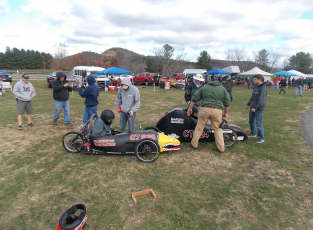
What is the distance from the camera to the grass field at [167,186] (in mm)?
2617

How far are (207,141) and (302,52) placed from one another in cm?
7437

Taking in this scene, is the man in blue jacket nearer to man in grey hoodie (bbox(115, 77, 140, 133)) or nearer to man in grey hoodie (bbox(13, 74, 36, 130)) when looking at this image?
man in grey hoodie (bbox(115, 77, 140, 133))

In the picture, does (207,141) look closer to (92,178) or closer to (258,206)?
(258,206)

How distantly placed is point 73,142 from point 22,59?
8365 centimetres

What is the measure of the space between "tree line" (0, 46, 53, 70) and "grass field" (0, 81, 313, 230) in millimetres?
80993

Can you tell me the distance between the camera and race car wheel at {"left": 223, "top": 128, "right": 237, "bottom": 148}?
5125 mm

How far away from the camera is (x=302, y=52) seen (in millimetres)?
60375

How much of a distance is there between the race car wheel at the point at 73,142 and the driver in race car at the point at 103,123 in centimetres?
57

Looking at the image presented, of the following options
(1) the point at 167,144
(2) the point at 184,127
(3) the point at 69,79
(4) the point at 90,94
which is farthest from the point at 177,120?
(3) the point at 69,79

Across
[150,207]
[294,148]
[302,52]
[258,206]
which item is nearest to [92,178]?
[150,207]

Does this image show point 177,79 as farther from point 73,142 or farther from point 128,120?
point 73,142

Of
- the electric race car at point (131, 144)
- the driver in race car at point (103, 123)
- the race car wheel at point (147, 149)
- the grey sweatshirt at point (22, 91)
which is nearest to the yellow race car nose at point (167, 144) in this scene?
the electric race car at point (131, 144)

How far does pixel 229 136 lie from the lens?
17.0 feet

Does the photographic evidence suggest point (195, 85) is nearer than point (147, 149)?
No
